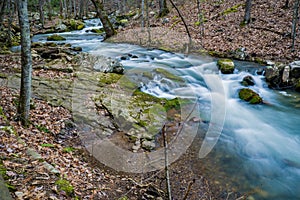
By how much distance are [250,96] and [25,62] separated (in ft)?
28.4

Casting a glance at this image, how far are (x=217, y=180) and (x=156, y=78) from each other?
6.23m

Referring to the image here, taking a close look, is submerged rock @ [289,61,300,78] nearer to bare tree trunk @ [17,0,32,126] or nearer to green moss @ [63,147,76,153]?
green moss @ [63,147,76,153]

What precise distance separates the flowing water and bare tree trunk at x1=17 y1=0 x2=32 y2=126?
453 cm

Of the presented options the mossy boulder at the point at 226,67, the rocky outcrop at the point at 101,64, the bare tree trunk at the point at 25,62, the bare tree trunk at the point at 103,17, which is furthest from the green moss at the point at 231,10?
the bare tree trunk at the point at 25,62

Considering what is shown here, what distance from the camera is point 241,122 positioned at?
8469 millimetres

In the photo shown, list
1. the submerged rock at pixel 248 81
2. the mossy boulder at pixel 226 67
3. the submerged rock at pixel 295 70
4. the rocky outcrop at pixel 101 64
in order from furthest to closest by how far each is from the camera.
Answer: the mossy boulder at pixel 226 67
the submerged rock at pixel 248 81
the submerged rock at pixel 295 70
the rocky outcrop at pixel 101 64

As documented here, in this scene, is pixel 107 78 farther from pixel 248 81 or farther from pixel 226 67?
pixel 248 81

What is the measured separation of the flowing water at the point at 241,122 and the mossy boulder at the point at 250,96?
25 centimetres

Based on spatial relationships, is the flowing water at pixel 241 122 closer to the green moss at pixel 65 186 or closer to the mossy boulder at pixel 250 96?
the mossy boulder at pixel 250 96

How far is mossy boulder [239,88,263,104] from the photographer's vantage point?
9565 millimetres

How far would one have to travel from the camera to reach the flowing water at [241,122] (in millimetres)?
5586

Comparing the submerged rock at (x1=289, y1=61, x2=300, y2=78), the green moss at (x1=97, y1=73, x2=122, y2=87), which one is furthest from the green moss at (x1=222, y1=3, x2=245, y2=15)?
the green moss at (x1=97, y1=73, x2=122, y2=87)

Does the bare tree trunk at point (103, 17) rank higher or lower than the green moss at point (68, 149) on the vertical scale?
higher

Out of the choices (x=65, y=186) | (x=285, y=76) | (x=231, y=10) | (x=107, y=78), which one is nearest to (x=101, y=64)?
(x=107, y=78)
